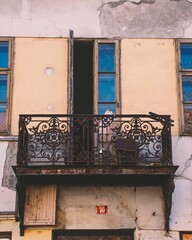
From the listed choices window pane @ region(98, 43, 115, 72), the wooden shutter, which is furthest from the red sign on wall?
window pane @ region(98, 43, 115, 72)

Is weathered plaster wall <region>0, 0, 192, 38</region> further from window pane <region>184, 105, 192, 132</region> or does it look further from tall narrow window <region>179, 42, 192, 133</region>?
window pane <region>184, 105, 192, 132</region>

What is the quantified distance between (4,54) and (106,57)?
1773mm

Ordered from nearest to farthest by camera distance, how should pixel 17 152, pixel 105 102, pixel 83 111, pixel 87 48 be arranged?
pixel 17 152 → pixel 105 102 → pixel 87 48 → pixel 83 111

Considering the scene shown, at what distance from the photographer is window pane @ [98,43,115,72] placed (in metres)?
10.2

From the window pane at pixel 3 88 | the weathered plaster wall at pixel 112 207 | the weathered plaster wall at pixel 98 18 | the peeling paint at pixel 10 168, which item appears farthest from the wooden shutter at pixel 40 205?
the weathered plaster wall at pixel 98 18

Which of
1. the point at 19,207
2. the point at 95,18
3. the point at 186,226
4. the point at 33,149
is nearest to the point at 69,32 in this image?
the point at 95,18

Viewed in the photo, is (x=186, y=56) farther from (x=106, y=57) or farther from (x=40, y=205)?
(x=40, y=205)

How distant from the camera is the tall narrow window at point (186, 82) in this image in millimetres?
9883

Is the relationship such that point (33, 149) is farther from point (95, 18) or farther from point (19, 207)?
point (95, 18)

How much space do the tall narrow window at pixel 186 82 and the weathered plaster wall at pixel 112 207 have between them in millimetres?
1283

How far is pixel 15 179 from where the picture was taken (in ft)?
30.9

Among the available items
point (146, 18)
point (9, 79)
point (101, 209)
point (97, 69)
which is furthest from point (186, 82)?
point (9, 79)

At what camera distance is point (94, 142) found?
9.55 metres

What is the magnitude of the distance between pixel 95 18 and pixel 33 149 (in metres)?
2.70
